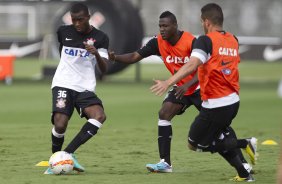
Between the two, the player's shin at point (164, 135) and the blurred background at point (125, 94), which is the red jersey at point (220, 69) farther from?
the player's shin at point (164, 135)

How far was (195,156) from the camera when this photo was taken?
1314 centimetres

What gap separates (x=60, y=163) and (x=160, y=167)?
1.32 meters


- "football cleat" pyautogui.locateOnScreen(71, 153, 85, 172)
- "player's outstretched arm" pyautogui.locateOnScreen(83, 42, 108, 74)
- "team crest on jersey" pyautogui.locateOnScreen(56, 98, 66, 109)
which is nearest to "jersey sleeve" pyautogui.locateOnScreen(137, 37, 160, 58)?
"player's outstretched arm" pyautogui.locateOnScreen(83, 42, 108, 74)

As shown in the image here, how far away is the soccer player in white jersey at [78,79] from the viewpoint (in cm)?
1139

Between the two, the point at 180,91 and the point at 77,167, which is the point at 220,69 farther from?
the point at 77,167

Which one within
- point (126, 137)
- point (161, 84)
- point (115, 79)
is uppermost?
point (161, 84)

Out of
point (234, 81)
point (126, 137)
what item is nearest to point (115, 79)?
point (126, 137)

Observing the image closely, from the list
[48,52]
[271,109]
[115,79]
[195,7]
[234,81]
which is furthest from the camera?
[195,7]

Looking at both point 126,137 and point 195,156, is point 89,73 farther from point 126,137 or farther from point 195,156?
point 126,137

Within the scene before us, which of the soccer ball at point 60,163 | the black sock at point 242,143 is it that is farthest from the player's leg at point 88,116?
the black sock at point 242,143

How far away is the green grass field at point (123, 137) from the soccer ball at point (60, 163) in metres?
0.10

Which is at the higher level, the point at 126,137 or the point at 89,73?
the point at 89,73

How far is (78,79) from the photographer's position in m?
11.6

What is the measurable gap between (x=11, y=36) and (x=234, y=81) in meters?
30.2
